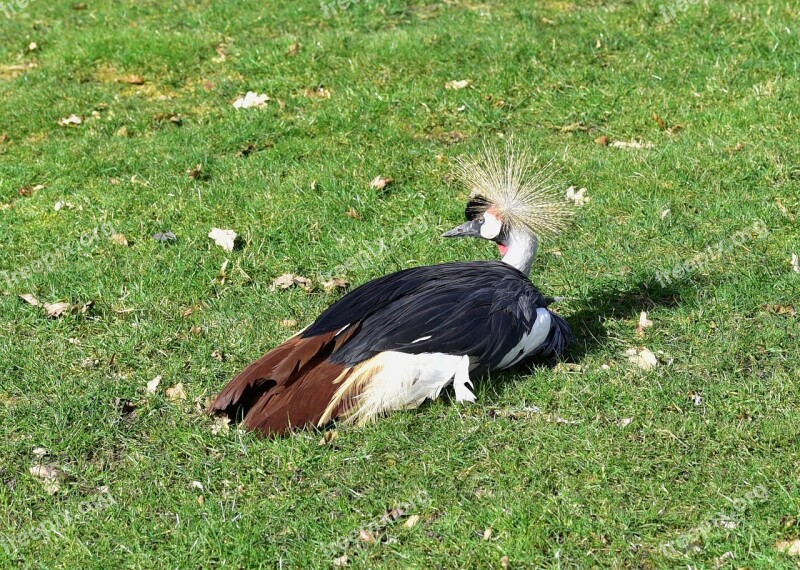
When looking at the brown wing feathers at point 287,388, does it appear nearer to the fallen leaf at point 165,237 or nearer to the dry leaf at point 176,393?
the dry leaf at point 176,393

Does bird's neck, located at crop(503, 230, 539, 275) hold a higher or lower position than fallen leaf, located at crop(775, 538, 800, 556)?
higher

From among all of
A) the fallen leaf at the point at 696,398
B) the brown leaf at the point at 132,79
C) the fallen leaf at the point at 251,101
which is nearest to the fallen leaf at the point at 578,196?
the fallen leaf at the point at 696,398

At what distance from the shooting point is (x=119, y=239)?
6.20 meters

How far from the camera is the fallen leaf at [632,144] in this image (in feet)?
23.0

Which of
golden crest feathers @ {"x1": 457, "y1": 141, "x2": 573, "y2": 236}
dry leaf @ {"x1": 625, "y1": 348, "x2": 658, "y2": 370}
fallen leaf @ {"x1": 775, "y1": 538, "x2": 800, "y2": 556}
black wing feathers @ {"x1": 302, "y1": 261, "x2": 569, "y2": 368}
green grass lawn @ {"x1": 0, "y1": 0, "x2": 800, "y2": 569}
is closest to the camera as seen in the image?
fallen leaf @ {"x1": 775, "y1": 538, "x2": 800, "y2": 556}

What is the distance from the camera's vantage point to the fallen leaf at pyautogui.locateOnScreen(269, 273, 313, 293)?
224 inches

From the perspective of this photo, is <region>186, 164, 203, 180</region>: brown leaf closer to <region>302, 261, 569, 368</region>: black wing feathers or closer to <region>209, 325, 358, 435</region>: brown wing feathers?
<region>302, 261, 569, 368</region>: black wing feathers

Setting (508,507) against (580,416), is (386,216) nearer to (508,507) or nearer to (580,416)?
(580,416)

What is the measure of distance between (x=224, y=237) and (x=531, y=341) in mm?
2432

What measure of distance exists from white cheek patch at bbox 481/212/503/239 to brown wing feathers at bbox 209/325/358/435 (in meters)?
1.00

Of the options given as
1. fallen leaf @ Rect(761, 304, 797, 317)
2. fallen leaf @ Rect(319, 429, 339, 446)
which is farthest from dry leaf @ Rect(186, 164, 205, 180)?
fallen leaf @ Rect(761, 304, 797, 317)

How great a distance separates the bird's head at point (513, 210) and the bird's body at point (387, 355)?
436 mm

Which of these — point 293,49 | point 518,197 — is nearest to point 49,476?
point 518,197

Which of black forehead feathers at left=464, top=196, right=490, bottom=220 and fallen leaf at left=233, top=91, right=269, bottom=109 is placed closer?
black forehead feathers at left=464, top=196, right=490, bottom=220
